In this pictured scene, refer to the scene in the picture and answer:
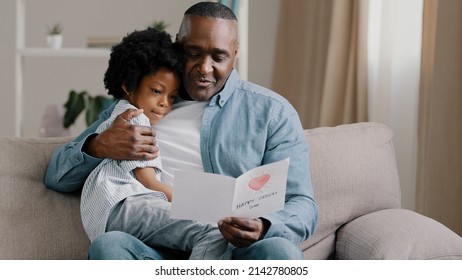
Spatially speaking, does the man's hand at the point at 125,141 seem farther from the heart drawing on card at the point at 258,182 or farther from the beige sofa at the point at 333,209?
the heart drawing on card at the point at 258,182

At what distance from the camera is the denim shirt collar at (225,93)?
7.26 ft

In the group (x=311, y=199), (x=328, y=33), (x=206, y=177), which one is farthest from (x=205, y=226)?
(x=328, y=33)

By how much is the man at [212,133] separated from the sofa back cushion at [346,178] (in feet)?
0.66

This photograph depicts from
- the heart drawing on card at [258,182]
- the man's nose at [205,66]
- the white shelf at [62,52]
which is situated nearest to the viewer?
the heart drawing on card at [258,182]

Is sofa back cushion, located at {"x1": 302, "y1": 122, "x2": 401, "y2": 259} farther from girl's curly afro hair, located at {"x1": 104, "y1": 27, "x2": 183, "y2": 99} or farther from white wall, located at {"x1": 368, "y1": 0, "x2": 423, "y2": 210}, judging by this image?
white wall, located at {"x1": 368, "y1": 0, "x2": 423, "y2": 210}

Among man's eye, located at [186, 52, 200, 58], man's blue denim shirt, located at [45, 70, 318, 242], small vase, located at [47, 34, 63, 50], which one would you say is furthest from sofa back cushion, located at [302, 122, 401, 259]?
small vase, located at [47, 34, 63, 50]

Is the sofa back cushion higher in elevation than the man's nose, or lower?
lower

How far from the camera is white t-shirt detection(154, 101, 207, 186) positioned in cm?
218

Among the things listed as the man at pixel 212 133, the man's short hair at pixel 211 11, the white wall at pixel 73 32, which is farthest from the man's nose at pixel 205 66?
the white wall at pixel 73 32

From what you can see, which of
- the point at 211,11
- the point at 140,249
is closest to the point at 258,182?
the point at 140,249

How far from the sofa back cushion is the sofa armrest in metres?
0.07

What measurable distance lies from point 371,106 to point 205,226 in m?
1.81

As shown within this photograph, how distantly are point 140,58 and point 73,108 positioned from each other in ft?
5.08
